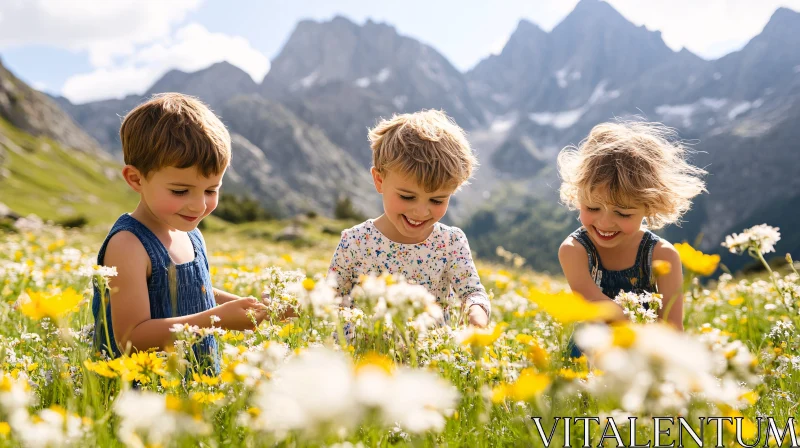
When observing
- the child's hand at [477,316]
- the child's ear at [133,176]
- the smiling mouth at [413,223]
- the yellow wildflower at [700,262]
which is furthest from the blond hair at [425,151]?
the yellow wildflower at [700,262]

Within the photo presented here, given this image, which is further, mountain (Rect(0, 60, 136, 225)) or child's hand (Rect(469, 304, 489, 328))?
mountain (Rect(0, 60, 136, 225))

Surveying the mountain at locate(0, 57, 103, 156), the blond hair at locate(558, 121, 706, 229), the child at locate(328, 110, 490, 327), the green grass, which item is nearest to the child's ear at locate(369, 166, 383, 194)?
the child at locate(328, 110, 490, 327)

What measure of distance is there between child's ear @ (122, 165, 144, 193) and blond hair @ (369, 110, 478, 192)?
1.98m

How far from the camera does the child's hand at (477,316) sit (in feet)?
14.0

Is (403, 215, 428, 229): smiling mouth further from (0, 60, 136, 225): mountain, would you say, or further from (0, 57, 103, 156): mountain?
(0, 57, 103, 156): mountain

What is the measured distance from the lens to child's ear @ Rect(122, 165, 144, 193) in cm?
412

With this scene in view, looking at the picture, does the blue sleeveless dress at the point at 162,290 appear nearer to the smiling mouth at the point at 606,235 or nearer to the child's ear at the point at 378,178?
the child's ear at the point at 378,178

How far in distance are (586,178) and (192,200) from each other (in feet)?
11.1

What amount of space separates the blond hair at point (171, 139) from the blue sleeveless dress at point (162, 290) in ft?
1.54

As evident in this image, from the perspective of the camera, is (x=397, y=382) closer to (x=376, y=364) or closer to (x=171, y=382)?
(x=376, y=364)

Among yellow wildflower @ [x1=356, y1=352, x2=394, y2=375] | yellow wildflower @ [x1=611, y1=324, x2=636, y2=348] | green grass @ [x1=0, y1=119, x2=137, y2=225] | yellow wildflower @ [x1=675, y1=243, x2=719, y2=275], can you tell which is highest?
green grass @ [x1=0, y1=119, x2=137, y2=225]

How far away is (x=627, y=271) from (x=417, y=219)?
2.18m

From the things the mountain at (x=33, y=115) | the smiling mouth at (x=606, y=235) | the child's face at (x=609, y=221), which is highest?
the mountain at (x=33, y=115)

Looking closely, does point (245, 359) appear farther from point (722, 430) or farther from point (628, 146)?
point (628, 146)
